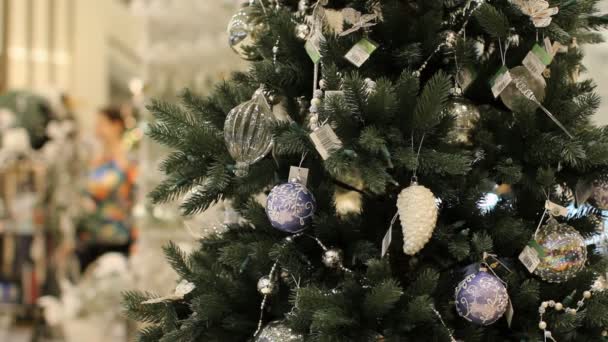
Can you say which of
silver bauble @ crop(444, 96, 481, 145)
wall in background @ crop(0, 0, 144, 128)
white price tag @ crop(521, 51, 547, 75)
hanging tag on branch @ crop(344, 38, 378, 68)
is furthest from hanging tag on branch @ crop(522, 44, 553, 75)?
wall in background @ crop(0, 0, 144, 128)

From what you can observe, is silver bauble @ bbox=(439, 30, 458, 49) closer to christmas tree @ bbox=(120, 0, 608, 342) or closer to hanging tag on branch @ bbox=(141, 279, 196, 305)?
christmas tree @ bbox=(120, 0, 608, 342)

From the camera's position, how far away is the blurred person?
3.62 meters

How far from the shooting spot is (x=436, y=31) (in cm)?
94

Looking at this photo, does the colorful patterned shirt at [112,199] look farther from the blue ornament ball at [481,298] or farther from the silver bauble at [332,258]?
the blue ornament ball at [481,298]

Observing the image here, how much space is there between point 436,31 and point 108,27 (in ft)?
26.7

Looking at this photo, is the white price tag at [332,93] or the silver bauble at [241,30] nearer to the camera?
the white price tag at [332,93]

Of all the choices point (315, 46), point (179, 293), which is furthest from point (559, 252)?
point (179, 293)

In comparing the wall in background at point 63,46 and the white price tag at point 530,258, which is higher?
the white price tag at point 530,258

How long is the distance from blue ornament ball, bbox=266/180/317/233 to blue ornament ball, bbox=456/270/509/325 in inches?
8.6

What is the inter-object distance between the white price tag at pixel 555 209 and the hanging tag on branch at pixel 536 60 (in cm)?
18

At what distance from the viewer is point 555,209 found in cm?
90

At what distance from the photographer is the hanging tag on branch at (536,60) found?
3.01ft

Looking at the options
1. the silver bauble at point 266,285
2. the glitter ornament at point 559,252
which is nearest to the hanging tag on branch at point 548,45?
the glitter ornament at point 559,252

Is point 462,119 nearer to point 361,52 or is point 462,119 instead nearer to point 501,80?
point 501,80
